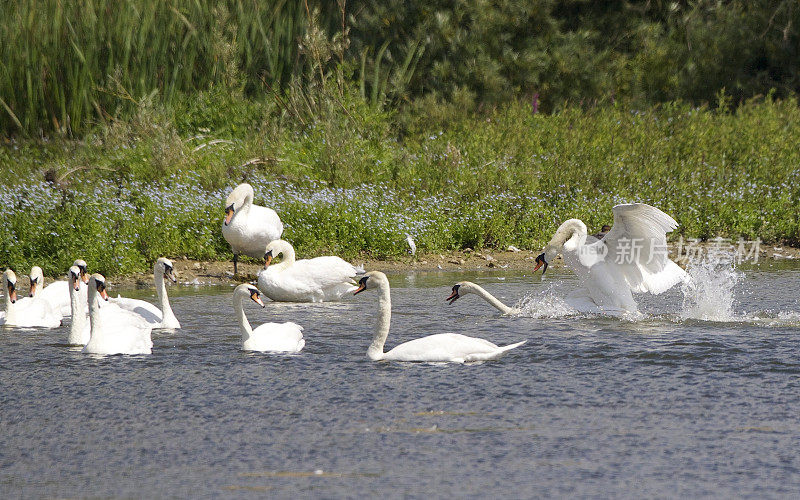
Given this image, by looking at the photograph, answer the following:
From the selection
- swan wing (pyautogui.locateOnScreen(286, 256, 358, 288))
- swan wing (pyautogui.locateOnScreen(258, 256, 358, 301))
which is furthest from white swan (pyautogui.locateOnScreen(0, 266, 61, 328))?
swan wing (pyautogui.locateOnScreen(286, 256, 358, 288))

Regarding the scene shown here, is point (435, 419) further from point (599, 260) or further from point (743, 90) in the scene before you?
point (743, 90)

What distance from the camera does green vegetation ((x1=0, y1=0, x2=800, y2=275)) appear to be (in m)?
12.9

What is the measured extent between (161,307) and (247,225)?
2.87 metres

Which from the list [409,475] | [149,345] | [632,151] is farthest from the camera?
[632,151]

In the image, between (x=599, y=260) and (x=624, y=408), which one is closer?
(x=624, y=408)

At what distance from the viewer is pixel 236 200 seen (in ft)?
38.5

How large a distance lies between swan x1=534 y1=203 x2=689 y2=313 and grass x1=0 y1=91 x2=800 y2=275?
3.79 m

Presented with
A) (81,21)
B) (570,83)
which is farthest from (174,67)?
(570,83)

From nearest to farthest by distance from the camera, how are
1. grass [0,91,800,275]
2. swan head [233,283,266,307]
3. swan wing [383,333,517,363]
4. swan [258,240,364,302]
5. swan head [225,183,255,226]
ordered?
swan wing [383,333,517,363]
swan head [233,283,266,307]
swan [258,240,364,302]
swan head [225,183,255,226]
grass [0,91,800,275]

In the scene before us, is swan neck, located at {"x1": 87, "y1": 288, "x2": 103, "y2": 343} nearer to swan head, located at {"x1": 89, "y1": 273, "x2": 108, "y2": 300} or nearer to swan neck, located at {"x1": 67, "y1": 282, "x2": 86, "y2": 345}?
swan head, located at {"x1": 89, "y1": 273, "x2": 108, "y2": 300}

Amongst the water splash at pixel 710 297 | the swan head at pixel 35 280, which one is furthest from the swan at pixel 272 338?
the water splash at pixel 710 297

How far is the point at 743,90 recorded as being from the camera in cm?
2008

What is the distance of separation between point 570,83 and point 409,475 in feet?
52.6

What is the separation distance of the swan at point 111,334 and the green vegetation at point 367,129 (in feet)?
10.9
